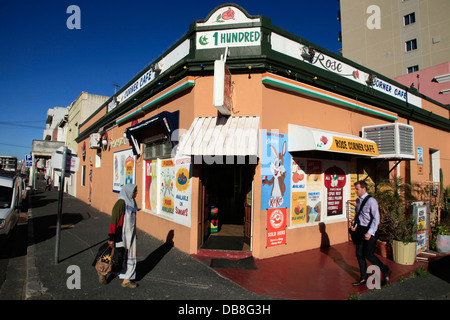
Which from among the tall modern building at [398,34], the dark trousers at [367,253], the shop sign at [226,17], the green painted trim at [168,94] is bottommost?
the dark trousers at [367,253]

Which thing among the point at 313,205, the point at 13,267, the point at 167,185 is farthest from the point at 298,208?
the point at 13,267

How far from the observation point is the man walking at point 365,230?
469cm

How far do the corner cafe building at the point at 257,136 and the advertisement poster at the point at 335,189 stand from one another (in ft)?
0.10

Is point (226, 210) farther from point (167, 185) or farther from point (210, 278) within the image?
point (210, 278)

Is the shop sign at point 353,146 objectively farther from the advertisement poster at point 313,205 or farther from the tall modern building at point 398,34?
the tall modern building at point 398,34

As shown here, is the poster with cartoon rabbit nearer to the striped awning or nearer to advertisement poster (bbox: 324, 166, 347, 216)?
the striped awning

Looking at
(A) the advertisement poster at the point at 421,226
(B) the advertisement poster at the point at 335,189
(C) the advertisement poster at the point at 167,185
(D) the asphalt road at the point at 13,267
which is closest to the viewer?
(D) the asphalt road at the point at 13,267

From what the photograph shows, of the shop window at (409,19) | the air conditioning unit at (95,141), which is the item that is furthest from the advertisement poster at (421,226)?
the shop window at (409,19)

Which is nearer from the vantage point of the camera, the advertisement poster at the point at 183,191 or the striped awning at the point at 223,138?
the striped awning at the point at 223,138

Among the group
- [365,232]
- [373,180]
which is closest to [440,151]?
[373,180]

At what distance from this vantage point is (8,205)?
24.0 ft

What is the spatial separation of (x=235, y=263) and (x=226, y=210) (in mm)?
5874

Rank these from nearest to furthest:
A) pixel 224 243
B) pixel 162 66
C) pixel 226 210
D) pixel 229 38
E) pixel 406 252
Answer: pixel 406 252 → pixel 229 38 → pixel 224 243 → pixel 162 66 → pixel 226 210

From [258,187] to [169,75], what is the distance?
4.07 m
